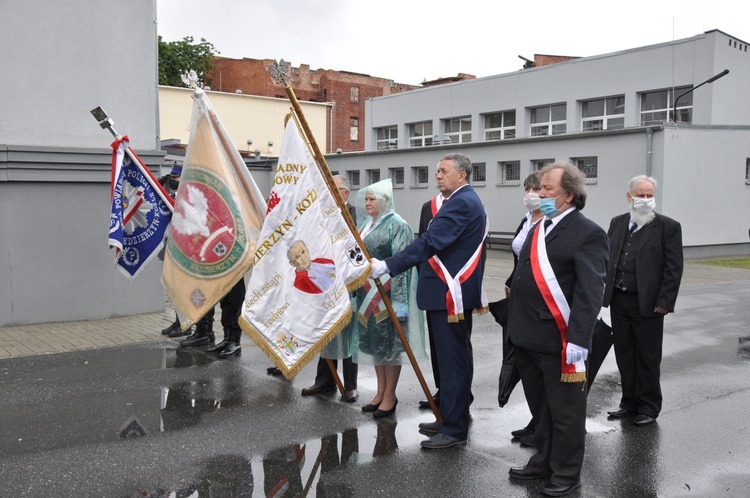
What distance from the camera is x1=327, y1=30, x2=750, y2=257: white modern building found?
23.0 m

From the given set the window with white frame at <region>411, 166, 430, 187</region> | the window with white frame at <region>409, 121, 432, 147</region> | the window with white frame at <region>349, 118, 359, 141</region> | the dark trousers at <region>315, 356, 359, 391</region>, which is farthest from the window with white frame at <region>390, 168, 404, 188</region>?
the window with white frame at <region>349, 118, 359, 141</region>

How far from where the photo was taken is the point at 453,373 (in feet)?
17.9

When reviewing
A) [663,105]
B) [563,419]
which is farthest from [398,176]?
[563,419]

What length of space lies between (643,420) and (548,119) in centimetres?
3069

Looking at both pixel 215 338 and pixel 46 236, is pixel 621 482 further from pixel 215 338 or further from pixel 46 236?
pixel 46 236

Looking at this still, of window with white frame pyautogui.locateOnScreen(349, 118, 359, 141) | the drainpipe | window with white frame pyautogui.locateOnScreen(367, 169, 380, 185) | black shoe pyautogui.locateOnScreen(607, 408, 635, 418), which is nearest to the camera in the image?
black shoe pyautogui.locateOnScreen(607, 408, 635, 418)

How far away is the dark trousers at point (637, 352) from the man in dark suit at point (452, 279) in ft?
4.84

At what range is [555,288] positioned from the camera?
4.50 metres

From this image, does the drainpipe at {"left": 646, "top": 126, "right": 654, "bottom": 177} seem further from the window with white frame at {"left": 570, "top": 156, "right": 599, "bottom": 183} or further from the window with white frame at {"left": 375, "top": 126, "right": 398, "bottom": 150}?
the window with white frame at {"left": 375, "top": 126, "right": 398, "bottom": 150}

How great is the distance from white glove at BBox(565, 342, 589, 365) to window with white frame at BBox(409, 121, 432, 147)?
123 ft

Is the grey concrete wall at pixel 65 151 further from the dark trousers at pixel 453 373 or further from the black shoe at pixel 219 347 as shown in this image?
the dark trousers at pixel 453 373

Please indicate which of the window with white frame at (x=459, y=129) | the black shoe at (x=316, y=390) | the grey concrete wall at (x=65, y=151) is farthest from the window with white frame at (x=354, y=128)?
the black shoe at (x=316, y=390)

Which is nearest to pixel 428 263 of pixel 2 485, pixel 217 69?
pixel 2 485

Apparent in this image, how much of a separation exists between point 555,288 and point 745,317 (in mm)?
8699
